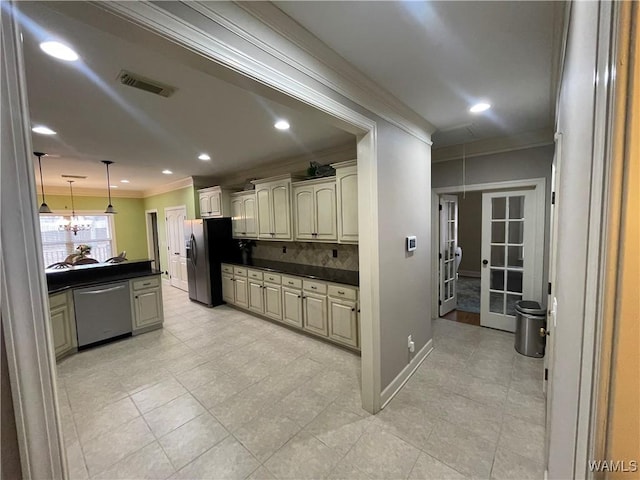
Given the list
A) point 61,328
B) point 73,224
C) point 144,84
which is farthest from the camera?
point 73,224

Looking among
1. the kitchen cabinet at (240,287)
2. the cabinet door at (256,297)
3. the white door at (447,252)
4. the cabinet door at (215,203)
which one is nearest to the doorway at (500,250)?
the white door at (447,252)

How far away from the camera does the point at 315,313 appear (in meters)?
3.58

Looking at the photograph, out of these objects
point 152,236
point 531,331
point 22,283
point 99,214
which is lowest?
point 531,331

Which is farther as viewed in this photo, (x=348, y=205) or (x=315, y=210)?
(x=315, y=210)

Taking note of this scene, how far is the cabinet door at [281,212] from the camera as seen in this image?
4179mm

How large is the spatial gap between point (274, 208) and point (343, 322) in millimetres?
2198

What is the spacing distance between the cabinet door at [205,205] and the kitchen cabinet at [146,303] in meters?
1.90

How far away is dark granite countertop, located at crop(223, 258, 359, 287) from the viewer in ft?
11.2

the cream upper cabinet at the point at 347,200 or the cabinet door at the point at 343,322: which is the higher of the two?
the cream upper cabinet at the point at 347,200

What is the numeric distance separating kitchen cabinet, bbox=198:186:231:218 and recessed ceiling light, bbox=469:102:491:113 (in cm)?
439

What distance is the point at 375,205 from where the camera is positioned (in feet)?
6.91

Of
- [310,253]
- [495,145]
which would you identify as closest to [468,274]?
[495,145]

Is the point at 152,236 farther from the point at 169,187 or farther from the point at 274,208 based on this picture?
the point at 274,208

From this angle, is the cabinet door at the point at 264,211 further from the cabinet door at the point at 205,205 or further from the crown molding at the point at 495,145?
the crown molding at the point at 495,145
